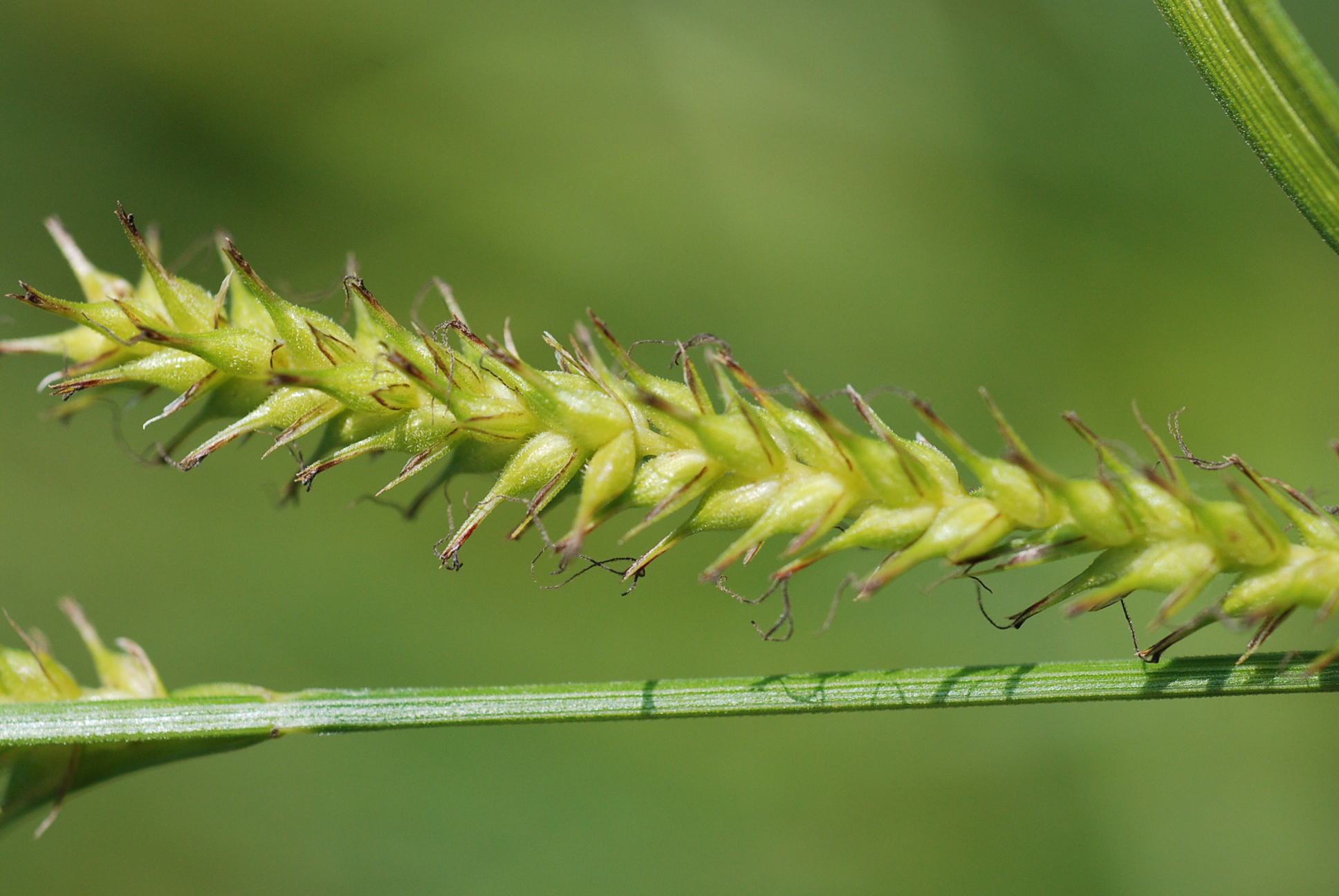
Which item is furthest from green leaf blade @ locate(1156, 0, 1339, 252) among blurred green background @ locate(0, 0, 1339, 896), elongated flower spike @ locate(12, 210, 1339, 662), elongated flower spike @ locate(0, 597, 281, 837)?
blurred green background @ locate(0, 0, 1339, 896)

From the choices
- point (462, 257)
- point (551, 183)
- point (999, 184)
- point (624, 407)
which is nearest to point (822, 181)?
point (999, 184)

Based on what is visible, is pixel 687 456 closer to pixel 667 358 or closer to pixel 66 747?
pixel 66 747

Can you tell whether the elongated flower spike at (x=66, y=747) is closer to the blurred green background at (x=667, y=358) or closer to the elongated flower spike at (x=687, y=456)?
the elongated flower spike at (x=687, y=456)

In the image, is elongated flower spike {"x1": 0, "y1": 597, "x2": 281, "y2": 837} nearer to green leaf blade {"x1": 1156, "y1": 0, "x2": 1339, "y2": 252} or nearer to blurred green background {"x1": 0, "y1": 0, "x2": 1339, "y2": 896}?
green leaf blade {"x1": 1156, "y1": 0, "x2": 1339, "y2": 252}

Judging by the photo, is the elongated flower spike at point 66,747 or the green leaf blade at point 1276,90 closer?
the green leaf blade at point 1276,90

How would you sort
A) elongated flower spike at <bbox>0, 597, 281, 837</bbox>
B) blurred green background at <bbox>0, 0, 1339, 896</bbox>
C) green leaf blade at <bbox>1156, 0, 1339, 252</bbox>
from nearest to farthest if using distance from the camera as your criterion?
green leaf blade at <bbox>1156, 0, 1339, 252</bbox> < elongated flower spike at <bbox>0, 597, 281, 837</bbox> < blurred green background at <bbox>0, 0, 1339, 896</bbox>

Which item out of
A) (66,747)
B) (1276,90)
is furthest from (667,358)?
(1276,90)

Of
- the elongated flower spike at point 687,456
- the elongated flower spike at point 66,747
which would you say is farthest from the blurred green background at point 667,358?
the elongated flower spike at point 687,456
